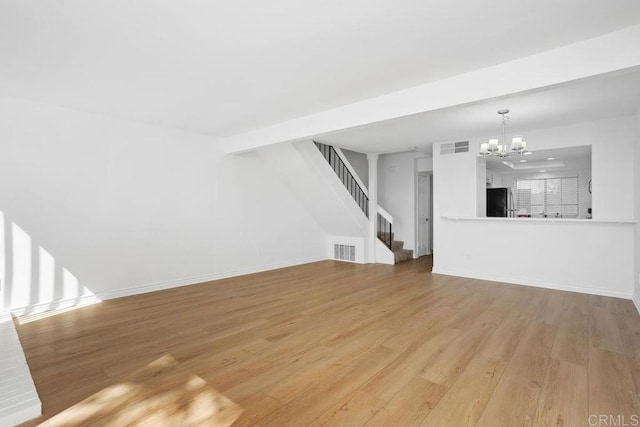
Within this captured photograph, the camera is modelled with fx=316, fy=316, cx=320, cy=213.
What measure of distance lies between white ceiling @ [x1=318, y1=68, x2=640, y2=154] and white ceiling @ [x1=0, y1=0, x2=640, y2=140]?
0.66 m

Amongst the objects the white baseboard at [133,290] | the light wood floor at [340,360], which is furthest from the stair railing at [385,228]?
the light wood floor at [340,360]

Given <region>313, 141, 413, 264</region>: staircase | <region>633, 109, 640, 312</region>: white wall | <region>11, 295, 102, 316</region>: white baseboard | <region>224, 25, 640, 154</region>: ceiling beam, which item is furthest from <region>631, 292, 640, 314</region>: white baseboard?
<region>11, 295, 102, 316</region>: white baseboard

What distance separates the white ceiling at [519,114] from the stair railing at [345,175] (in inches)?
21.7

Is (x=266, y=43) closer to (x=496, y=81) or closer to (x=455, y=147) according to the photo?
(x=496, y=81)

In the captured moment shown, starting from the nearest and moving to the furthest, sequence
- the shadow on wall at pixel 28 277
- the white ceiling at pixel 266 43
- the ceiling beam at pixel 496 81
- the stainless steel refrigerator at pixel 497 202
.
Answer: the white ceiling at pixel 266 43, the ceiling beam at pixel 496 81, the shadow on wall at pixel 28 277, the stainless steel refrigerator at pixel 497 202

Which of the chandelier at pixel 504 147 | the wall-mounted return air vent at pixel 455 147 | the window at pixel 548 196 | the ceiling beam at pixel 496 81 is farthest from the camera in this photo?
the window at pixel 548 196

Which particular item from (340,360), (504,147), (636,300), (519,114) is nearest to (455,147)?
(504,147)

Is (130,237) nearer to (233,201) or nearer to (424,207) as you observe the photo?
(233,201)

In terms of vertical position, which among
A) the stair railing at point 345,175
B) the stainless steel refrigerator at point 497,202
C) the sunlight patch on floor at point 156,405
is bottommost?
the sunlight patch on floor at point 156,405

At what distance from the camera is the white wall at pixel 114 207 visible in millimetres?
4000

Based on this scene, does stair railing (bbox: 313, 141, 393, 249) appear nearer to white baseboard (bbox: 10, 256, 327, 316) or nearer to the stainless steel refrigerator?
the stainless steel refrigerator

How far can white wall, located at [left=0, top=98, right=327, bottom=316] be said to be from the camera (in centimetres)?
400

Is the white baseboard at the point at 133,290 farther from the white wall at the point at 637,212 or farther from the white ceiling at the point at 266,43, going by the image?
the white wall at the point at 637,212

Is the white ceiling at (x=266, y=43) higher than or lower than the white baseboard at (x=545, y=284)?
higher
